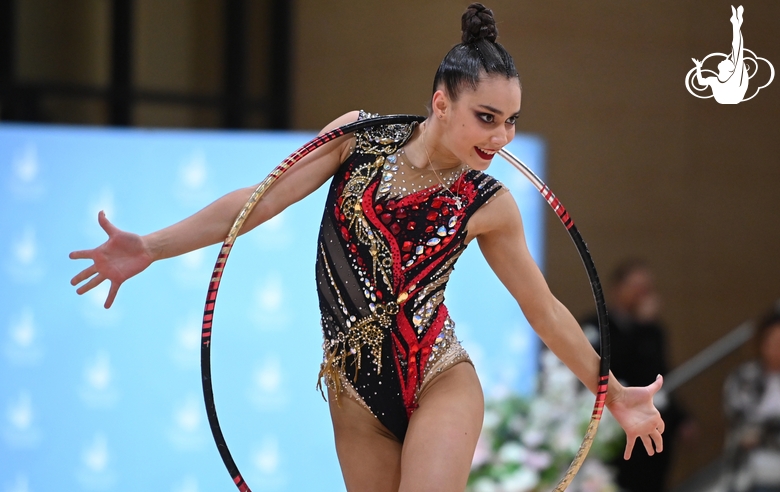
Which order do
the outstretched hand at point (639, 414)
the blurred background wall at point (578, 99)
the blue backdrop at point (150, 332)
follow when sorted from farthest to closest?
the blurred background wall at point (578, 99) < the blue backdrop at point (150, 332) < the outstretched hand at point (639, 414)

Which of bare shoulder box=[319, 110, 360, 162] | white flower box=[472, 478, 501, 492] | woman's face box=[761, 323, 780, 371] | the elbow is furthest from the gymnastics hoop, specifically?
woman's face box=[761, 323, 780, 371]

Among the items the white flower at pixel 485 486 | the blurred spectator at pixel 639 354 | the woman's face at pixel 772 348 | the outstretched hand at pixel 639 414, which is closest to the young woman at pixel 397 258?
the outstretched hand at pixel 639 414

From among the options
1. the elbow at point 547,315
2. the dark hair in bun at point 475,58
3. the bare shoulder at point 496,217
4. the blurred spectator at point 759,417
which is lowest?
the blurred spectator at point 759,417

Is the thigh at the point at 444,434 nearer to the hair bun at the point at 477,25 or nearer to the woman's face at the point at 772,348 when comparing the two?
the hair bun at the point at 477,25

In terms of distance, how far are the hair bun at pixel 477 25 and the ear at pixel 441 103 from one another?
0.13 m

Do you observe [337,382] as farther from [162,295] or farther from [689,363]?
[689,363]

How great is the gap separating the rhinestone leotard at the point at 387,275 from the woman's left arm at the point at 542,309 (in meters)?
0.06

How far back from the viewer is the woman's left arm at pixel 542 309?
8.57 feet

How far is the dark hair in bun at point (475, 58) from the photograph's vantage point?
2.46 metres

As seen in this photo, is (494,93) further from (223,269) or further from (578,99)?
(578,99)

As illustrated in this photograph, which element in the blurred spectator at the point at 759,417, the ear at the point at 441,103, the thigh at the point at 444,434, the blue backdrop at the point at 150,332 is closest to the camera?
the thigh at the point at 444,434

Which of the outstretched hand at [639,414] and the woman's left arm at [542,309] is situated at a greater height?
the woman's left arm at [542,309]

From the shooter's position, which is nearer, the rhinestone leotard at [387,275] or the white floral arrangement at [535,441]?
the rhinestone leotard at [387,275]

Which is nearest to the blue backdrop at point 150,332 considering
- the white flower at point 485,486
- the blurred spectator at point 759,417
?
the white flower at point 485,486
